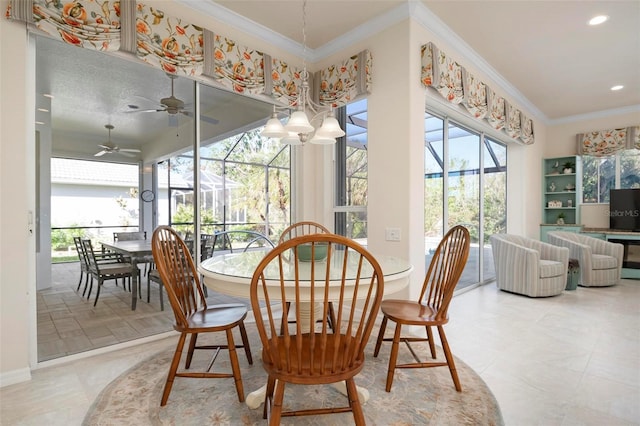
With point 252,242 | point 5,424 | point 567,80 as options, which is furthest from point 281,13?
point 567,80

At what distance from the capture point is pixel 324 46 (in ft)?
11.8

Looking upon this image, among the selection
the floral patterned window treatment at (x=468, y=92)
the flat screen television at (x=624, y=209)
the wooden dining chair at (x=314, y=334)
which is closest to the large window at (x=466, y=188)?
the floral patterned window treatment at (x=468, y=92)

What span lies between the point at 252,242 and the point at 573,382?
2.82 m

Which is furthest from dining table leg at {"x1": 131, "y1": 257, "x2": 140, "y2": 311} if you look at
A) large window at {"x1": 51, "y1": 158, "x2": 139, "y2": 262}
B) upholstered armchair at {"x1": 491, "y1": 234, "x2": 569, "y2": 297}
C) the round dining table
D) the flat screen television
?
the flat screen television

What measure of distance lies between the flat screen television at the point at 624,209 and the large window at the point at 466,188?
1.87 meters

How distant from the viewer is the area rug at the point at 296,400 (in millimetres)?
1638

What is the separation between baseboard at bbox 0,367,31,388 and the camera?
1966mm

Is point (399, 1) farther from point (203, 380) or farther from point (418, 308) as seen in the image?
point (203, 380)

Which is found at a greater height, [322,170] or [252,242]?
[322,170]

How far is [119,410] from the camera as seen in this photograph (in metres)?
1.71

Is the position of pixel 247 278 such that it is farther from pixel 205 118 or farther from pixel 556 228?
pixel 556 228

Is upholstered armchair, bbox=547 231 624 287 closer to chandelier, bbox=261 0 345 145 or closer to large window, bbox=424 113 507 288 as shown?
large window, bbox=424 113 507 288

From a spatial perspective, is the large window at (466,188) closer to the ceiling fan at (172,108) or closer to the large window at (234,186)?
the large window at (234,186)

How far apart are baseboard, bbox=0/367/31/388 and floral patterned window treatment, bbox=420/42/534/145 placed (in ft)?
12.1
